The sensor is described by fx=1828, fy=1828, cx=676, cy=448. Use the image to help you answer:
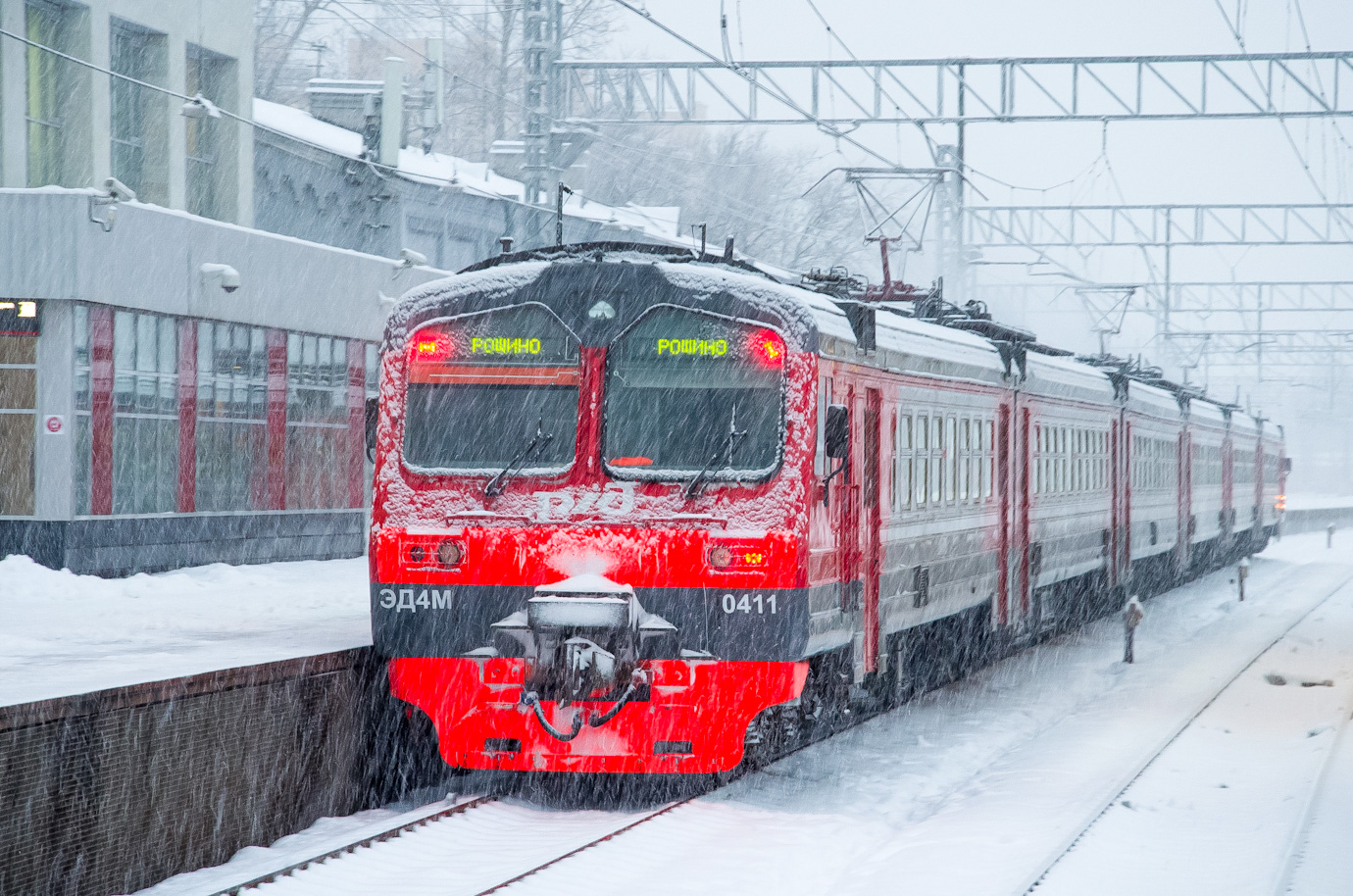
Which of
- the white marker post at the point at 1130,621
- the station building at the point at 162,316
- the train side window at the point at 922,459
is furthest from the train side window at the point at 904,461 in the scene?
the station building at the point at 162,316

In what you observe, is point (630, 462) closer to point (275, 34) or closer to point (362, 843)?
point (362, 843)

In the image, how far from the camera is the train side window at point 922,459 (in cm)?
1253

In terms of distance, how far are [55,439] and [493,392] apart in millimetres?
11026

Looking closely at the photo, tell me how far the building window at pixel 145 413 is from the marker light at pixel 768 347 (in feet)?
40.6

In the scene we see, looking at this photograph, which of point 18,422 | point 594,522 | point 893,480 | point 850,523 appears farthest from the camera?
point 18,422

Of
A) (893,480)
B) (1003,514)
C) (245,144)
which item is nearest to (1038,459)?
(1003,514)

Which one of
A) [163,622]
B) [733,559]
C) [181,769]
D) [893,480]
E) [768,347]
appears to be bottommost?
[181,769]

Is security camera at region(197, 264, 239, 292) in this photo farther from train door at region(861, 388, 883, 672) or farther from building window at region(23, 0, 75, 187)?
train door at region(861, 388, 883, 672)

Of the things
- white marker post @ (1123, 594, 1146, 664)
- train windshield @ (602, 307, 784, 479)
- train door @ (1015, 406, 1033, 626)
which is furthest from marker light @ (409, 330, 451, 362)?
white marker post @ (1123, 594, 1146, 664)

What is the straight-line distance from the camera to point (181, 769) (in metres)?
8.45

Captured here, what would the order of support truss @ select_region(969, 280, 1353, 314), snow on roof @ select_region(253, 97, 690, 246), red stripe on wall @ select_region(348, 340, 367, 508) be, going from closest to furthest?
red stripe on wall @ select_region(348, 340, 367, 508)
snow on roof @ select_region(253, 97, 690, 246)
support truss @ select_region(969, 280, 1353, 314)

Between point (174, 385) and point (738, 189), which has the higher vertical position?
point (738, 189)

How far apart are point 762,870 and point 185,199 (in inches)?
686

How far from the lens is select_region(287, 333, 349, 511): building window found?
24.1 meters
